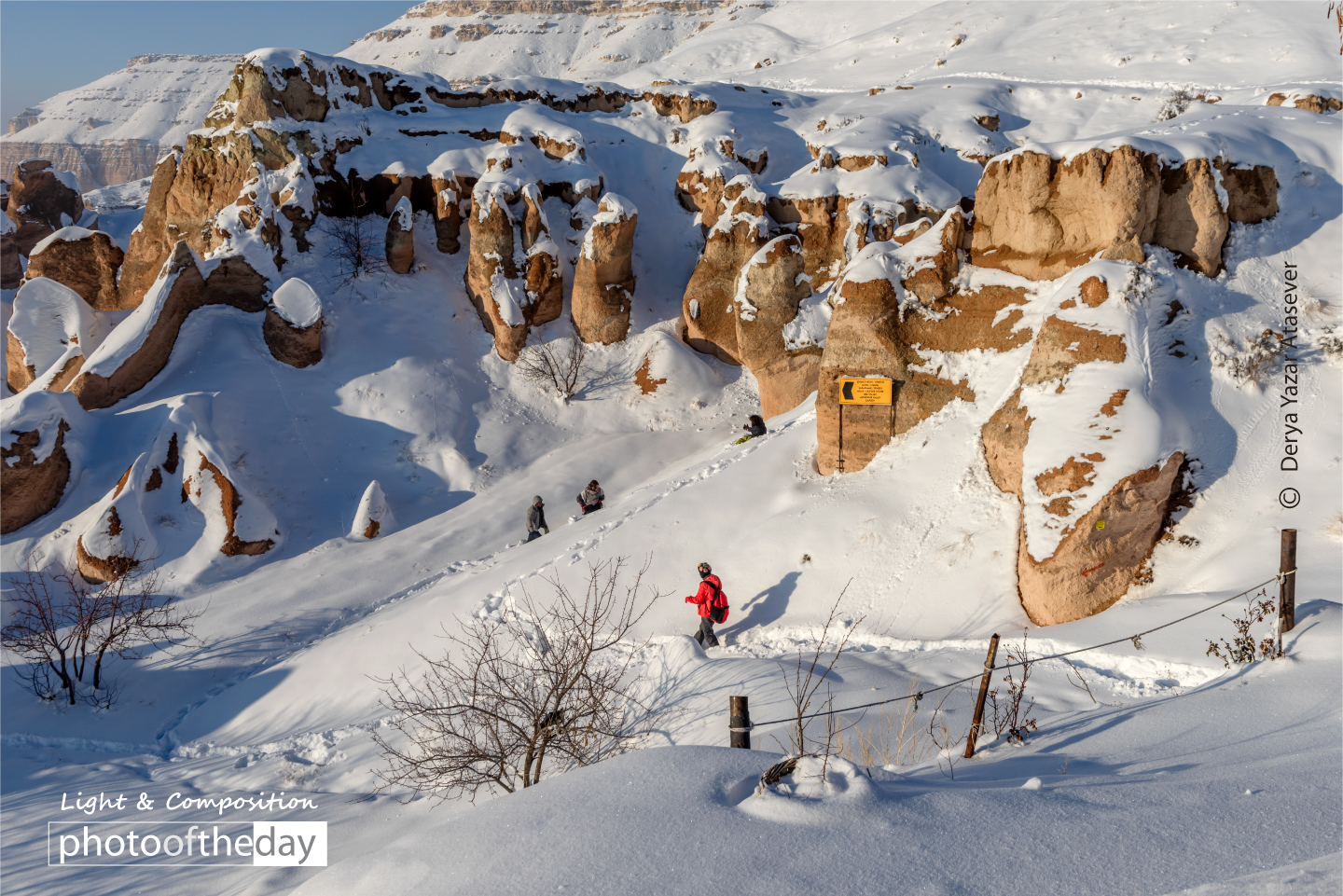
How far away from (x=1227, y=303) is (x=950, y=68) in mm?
39790

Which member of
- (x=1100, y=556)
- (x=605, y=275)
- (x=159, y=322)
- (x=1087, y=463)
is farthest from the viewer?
(x=605, y=275)

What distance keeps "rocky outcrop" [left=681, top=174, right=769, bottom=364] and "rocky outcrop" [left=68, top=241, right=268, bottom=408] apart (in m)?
13.6

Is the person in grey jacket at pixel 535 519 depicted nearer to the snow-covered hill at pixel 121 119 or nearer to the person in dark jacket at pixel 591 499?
the person in dark jacket at pixel 591 499

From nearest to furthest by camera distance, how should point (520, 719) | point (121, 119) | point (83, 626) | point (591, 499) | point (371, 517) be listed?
point (520, 719) < point (83, 626) < point (591, 499) < point (371, 517) < point (121, 119)

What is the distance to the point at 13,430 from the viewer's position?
1717 centimetres

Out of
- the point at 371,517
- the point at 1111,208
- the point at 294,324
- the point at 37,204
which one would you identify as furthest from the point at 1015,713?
the point at 37,204

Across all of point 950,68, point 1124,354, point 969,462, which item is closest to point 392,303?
point 969,462

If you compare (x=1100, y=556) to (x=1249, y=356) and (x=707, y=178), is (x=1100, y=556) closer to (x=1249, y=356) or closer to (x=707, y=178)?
(x=1249, y=356)

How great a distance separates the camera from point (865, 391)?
14062 millimetres

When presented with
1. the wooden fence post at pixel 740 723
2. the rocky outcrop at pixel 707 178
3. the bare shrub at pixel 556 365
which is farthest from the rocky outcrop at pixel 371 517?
the rocky outcrop at pixel 707 178

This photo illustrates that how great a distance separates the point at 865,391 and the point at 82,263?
26.0m

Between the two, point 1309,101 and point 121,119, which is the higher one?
point 121,119

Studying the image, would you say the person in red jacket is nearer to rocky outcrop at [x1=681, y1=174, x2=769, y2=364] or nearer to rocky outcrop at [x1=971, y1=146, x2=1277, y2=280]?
rocky outcrop at [x1=971, y1=146, x2=1277, y2=280]

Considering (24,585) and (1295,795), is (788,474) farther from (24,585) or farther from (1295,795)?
(24,585)
